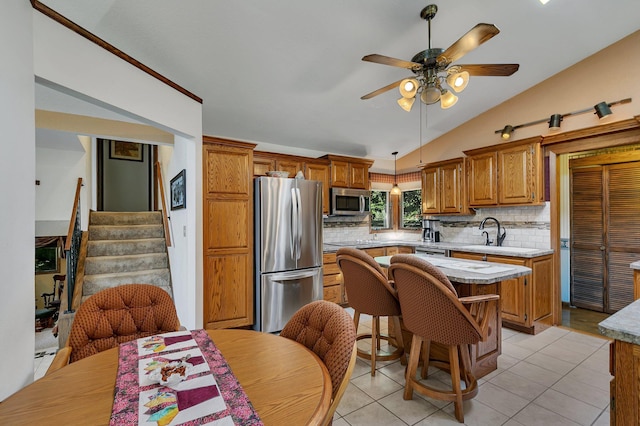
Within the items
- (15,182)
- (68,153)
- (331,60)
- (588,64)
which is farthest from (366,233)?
(68,153)

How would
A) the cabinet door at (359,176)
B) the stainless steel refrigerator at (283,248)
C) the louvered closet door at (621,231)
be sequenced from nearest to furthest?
the stainless steel refrigerator at (283,248) < the louvered closet door at (621,231) < the cabinet door at (359,176)

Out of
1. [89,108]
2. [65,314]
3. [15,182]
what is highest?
[89,108]

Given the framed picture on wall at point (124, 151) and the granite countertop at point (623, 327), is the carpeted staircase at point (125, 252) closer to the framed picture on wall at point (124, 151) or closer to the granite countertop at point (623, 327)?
the framed picture on wall at point (124, 151)

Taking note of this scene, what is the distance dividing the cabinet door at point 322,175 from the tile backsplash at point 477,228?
465 mm

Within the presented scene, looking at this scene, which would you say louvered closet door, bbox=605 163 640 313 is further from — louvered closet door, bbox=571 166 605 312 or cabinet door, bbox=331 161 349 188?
cabinet door, bbox=331 161 349 188

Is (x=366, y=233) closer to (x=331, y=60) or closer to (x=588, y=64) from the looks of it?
(x=331, y=60)

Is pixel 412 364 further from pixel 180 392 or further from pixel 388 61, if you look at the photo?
pixel 388 61

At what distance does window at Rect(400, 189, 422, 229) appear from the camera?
536 centimetres

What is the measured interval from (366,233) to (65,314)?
4224 mm

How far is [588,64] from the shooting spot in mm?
3211

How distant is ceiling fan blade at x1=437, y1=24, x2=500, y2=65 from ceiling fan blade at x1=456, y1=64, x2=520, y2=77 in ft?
0.52

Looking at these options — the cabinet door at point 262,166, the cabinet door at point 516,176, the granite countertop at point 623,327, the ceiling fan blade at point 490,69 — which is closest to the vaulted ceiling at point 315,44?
the cabinet door at point 262,166

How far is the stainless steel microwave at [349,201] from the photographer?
445 centimetres

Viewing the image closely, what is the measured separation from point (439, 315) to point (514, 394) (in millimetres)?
1066
